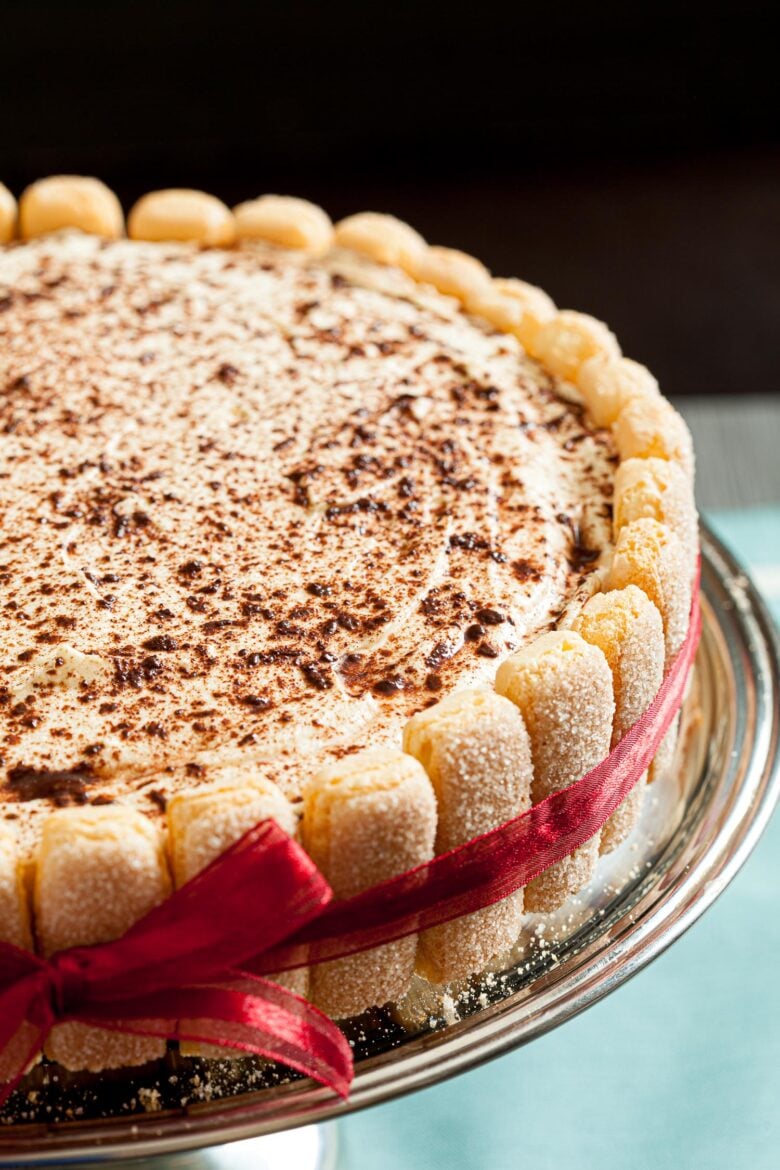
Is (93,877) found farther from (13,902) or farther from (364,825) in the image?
(364,825)

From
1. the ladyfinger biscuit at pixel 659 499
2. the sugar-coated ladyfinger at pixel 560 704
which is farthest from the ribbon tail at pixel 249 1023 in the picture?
the ladyfinger biscuit at pixel 659 499

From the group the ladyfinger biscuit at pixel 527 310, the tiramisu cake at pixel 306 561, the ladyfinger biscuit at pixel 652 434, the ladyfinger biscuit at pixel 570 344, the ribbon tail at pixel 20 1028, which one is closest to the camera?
the ribbon tail at pixel 20 1028

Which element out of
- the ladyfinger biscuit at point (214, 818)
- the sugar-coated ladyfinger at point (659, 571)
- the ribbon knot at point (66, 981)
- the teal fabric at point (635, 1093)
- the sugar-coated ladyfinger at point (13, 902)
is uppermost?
the sugar-coated ladyfinger at point (659, 571)

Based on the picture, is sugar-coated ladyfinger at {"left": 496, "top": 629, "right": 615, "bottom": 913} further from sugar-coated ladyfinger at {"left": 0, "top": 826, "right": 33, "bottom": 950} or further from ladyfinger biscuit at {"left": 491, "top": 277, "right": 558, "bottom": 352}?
ladyfinger biscuit at {"left": 491, "top": 277, "right": 558, "bottom": 352}

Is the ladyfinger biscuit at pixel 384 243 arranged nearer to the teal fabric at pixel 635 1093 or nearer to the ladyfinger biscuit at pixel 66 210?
the ladyfinger biscuit at pixel 66 210

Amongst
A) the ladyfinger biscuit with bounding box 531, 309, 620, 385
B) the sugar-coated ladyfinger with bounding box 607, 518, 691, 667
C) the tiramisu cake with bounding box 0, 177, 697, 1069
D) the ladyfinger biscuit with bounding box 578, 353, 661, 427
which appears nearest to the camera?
the tiramisu cake with bounding box 0, 177, 697, 1069

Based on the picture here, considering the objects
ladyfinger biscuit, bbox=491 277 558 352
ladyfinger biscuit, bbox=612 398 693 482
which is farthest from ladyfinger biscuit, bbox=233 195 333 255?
ladyfinger biscuit, bbox=612 398 693 482
